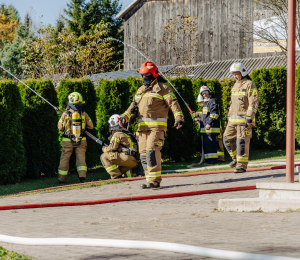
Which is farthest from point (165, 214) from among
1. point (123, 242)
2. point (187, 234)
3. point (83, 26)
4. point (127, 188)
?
point (83, 26)

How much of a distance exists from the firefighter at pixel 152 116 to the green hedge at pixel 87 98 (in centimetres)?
425

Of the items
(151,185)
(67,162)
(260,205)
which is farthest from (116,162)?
(260,205)

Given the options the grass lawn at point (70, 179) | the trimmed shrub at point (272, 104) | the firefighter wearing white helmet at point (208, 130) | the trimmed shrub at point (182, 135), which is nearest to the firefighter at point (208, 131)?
the firefighter wearing white helmet at point (208, 130)

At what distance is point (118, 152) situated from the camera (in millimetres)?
11039

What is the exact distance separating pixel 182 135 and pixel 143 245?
1084 centimetres

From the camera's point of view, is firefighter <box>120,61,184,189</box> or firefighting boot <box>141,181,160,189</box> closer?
firefighter <box>120,61,184,189</box>

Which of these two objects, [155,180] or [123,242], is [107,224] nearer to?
[123,242]

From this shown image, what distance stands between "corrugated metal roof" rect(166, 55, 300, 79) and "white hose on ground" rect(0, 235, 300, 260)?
19.0 meters

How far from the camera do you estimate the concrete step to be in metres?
6.34

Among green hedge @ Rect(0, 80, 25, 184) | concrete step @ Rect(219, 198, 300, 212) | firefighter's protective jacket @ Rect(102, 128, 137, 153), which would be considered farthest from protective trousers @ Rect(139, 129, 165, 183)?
green hedge @ Rect(0, 80, 25, 184)

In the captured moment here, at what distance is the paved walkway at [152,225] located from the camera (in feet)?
14.2

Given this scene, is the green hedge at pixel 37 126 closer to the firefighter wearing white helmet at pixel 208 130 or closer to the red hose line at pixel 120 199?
the firefighter wearing white helmet at pixel 208 130

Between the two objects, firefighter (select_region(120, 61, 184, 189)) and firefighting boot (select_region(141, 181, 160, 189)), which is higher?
A: firefighter (select_region(120, 61, 184, 189))

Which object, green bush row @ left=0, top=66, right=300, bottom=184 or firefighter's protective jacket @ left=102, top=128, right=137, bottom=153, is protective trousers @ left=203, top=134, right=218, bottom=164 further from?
firefighter's protective jacket @ left=102, top=128, right=137, bottom=153
